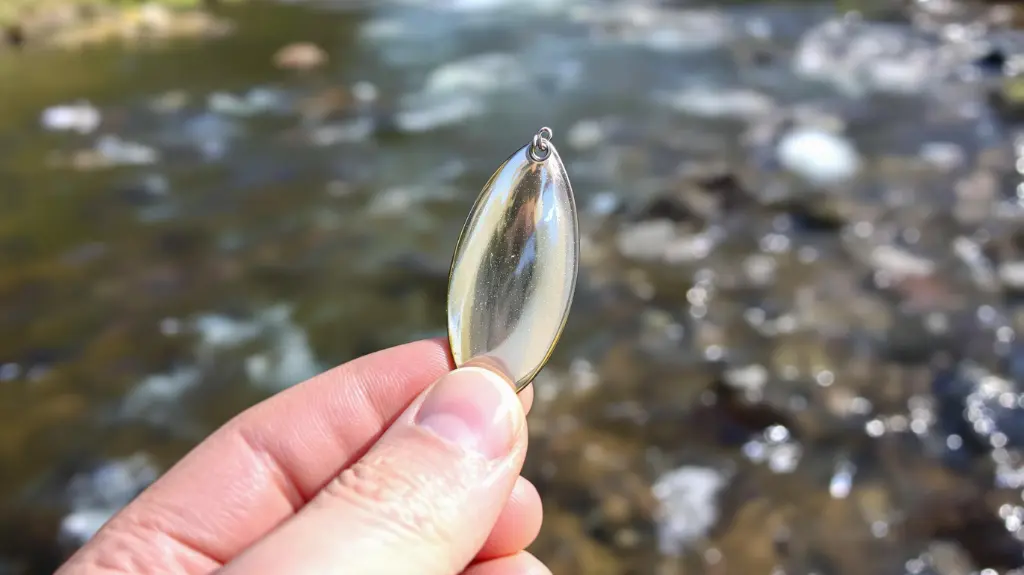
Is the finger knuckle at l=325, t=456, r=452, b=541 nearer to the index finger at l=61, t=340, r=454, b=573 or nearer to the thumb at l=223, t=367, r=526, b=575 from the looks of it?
the thumb at l=223, t=367, r=526, b=575

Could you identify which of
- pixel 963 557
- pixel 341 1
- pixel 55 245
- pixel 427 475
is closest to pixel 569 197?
pixel 427 475

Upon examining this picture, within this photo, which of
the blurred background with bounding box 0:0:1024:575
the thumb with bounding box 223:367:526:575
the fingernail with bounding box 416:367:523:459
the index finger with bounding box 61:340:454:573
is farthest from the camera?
the blurred background with bounding box 0:0:1024:575

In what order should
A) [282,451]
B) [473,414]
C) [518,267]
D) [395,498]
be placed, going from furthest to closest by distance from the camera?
[282,451]
[518,267]
[473,414]
[395,498]

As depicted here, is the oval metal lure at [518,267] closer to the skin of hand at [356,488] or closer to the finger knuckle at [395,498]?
the skin of hand at [356,488]

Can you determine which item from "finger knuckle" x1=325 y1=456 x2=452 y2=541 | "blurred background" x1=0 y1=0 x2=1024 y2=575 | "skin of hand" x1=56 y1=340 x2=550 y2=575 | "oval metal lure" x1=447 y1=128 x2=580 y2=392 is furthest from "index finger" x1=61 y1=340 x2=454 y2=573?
"blurred background" x1=0 y1=0 x2=1024 y2=575

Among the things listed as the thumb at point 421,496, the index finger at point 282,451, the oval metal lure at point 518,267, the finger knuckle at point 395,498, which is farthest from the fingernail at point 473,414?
the index finger at point 282,451

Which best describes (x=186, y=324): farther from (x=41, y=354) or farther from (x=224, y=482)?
(x=224, y=482)

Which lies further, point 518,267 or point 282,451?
point 282,451

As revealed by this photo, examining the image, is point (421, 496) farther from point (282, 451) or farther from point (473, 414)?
point (282, 451)

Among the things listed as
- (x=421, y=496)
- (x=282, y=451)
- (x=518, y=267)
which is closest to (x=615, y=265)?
(x=518, y=267)
